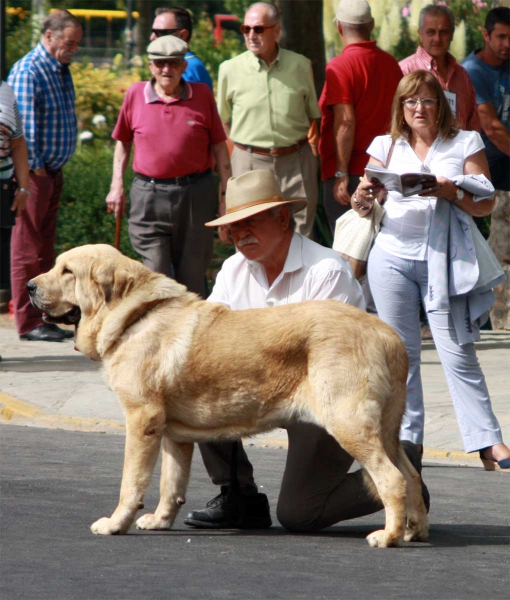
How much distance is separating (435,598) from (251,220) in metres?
2.05

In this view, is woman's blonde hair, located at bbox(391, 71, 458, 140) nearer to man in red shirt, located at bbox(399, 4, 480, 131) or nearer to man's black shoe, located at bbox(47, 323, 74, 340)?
man in red shirt, located at bbox(399, 4, 480, 131)

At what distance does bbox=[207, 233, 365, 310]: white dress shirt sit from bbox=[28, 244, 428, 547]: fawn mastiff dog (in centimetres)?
32

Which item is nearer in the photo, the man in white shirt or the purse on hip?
the man in white shirt

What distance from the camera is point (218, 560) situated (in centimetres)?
521

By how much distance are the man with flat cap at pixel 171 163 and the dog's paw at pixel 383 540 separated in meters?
4.59

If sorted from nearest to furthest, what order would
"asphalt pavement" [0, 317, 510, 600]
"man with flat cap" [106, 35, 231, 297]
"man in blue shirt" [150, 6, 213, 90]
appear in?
"asphalt pavement" [0, 317, 510, 600]
"man with flat cap" [106, 35, 231, 297]
"man in blue shirt" [150, 6, 213, 90]

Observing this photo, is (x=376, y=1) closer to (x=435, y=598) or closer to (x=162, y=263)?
(x=162, y=263)

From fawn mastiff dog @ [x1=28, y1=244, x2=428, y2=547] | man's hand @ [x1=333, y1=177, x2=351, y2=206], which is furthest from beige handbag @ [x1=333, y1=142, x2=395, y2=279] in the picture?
man's hand @ [x1=333, y1=177, x2=351, y2=206]

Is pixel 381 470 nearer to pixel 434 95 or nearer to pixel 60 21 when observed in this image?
pixel 434 95

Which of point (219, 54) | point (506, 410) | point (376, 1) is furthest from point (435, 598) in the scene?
point (376, 1)

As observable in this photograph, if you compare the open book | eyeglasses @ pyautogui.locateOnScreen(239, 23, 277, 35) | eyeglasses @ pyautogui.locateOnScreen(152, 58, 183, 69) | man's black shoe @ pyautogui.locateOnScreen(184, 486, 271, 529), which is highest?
eyeglasses @ pyautogui.locateOnScreen(239, 23, 277, 35)

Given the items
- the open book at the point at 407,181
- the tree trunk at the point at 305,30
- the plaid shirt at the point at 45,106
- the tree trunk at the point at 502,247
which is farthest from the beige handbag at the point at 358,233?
the tree trunk at the point at 305,30

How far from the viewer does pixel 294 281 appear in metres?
5.96

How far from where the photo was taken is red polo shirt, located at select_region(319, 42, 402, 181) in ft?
32.2
